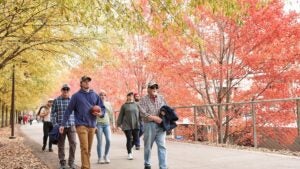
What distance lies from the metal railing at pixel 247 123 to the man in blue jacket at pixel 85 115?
17.6 ft

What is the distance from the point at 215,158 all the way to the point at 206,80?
6628 millimetres

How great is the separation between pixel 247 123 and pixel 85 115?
826cm

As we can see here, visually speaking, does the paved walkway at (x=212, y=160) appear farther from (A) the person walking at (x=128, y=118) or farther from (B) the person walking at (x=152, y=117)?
(B) the person walking at (x=152, y=117)

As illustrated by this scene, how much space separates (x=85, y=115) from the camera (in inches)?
351

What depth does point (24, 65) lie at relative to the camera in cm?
1745

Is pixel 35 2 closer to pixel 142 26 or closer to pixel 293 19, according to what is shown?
pixel 142 26

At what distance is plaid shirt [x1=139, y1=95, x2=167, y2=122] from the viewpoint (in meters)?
8.80

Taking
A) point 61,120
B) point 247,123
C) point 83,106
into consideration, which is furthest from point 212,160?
point 247,123

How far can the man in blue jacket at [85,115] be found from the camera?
8758mm

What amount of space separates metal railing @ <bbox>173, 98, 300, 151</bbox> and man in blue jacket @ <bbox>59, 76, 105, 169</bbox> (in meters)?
5.37

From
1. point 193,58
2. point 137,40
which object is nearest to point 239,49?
point 193,58

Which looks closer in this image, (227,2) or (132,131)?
(227,2)

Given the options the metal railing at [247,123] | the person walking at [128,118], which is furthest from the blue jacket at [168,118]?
the metal railing at [247,123]

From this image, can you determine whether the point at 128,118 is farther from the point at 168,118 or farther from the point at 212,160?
the point at 168,118
